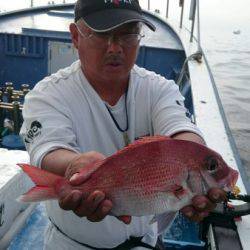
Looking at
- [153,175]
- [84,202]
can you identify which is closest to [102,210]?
[84,202]

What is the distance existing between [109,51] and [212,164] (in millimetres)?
781

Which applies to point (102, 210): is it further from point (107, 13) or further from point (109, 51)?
point (107, 13)

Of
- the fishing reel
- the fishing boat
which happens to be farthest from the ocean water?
the fishing reel

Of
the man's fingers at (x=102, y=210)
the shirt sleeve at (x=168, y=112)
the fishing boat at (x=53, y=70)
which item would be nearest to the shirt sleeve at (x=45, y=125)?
the man's fingers at (x=102, y=210)

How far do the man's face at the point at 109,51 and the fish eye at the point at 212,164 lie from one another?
699mm

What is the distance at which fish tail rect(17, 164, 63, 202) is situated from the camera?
173cm

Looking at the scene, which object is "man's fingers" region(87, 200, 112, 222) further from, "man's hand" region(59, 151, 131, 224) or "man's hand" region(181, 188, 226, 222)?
"man's hand" region(181, 188, 226, 222)

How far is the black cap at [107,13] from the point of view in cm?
213

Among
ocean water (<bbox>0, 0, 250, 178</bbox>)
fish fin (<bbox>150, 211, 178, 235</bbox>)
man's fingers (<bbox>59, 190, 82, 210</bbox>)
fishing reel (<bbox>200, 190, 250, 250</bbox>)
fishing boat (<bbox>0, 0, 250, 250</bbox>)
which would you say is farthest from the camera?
ocean water (<bbox>0, 0, 250, 178</bbox>)

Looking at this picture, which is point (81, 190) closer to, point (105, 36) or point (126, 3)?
point (105, 36)

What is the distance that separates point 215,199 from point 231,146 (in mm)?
1915

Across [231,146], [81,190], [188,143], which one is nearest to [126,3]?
[188,143]

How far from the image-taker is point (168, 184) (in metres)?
1.80

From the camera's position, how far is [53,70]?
8.03 meters
